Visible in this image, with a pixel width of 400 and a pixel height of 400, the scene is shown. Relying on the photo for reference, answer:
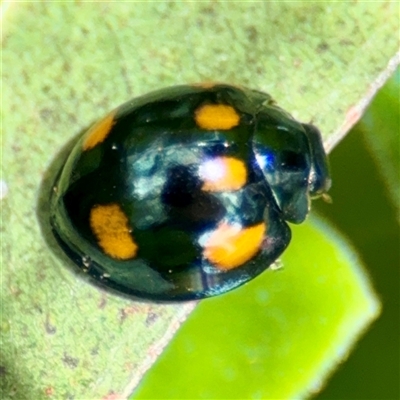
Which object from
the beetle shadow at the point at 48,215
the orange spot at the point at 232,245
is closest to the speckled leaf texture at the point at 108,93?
the beetle shadow at the point at 48,215

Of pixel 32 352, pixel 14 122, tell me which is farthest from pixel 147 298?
pixel 14 122

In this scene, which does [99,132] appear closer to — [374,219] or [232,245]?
[232,245]

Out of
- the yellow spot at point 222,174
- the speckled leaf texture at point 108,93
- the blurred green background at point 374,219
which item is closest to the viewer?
the yellow spot at point 222,174

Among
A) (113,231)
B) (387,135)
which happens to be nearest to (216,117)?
(113,231)

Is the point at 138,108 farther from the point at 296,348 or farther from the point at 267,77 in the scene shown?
the point at 296,348

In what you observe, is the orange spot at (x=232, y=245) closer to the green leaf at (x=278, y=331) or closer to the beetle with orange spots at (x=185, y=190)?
the beetle with orange spots at (x=185, y=190)
